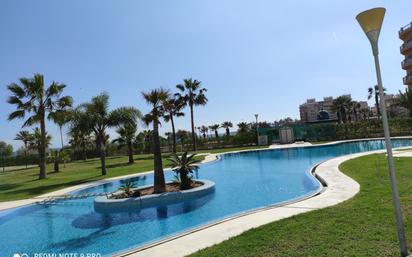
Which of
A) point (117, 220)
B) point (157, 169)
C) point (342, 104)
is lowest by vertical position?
point (117, 220)

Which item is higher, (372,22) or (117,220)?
(372,22)

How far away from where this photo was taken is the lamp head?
13.2 feet

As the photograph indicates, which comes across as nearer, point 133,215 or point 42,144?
point 133,215

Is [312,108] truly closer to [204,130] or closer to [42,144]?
[204,130]

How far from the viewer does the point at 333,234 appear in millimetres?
5203

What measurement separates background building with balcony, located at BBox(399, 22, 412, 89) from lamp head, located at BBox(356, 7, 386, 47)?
136 ft

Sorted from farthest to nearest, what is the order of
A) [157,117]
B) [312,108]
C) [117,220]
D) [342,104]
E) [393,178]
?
[312,108] < [342,104] < [157,117] < [117,220] < [393,178]

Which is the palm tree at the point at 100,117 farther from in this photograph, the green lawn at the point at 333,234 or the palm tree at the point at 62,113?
the green lawn at the point at 333,234

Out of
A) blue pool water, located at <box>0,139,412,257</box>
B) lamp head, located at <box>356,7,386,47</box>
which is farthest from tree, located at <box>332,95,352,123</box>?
lamp head, located at <box>356,7,386,47</box>

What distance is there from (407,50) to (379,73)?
43.6 m

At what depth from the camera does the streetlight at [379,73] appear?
3973 mm

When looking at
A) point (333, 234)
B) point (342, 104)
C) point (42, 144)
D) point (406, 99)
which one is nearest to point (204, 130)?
point (342, 104)

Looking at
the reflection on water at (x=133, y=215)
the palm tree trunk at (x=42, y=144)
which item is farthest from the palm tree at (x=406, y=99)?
the palm tree trunk at (x=42, y=144)

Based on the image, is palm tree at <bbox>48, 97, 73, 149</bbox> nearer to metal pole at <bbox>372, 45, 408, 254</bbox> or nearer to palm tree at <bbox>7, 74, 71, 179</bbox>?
palm tree at <bbox>7, 74, 71, 179</bbox>
